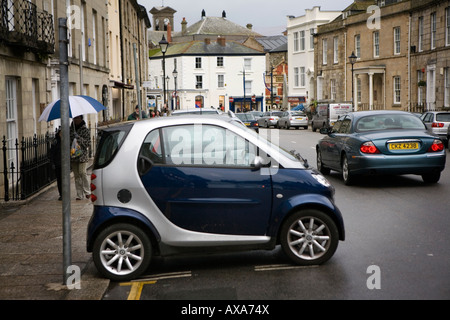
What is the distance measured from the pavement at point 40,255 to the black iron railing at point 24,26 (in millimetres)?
3845

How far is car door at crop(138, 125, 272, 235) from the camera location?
6.88m

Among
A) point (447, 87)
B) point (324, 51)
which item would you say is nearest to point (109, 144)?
point (447, 87)

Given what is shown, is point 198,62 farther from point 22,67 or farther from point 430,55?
point 22,67

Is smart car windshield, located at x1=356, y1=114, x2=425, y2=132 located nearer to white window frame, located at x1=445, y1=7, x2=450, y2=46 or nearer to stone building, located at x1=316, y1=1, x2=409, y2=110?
white window frame, located at x1=445, y1=7, x2=450, y2=46

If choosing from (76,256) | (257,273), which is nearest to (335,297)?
(257,273)

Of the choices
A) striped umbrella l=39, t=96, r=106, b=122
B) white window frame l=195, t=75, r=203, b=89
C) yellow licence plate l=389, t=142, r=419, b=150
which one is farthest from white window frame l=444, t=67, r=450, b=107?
white window frame l=195, t=75, r=203, b=89

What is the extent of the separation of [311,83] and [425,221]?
195ft

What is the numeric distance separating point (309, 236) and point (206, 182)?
134 centimetres

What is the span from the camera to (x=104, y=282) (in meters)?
6.68

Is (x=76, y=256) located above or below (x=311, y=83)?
below

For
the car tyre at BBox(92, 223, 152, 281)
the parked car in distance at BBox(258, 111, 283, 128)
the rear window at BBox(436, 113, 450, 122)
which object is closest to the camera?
the car tyre at BBox(92, 223, 152, 281)

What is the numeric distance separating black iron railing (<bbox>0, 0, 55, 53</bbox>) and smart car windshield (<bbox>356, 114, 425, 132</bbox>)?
26.3ft

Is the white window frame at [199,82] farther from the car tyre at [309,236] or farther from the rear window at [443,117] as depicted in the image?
the car tyre at [309,236]

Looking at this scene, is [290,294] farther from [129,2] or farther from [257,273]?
[129,2]
